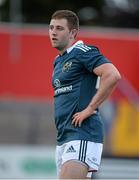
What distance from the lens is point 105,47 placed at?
15172mm

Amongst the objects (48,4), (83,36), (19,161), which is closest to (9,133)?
(83,36)

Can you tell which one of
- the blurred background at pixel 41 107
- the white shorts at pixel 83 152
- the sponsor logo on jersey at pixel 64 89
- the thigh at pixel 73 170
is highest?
the sponsor logo on jersey at pixel 64 89

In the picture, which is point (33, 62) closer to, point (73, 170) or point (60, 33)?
point (60, 33)

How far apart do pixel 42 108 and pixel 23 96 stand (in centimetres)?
39

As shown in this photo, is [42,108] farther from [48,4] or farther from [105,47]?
[48,4]

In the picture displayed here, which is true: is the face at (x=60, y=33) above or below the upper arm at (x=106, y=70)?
above

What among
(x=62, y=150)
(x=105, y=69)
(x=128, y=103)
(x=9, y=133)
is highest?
(x=105, y=69)

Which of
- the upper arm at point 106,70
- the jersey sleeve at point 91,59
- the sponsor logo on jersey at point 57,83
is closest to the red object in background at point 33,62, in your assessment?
the sponsor logo on jersey at point 57,83

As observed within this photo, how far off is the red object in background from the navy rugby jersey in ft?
27.1

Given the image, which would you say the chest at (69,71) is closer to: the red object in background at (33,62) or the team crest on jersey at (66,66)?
the team crest on jersey at (66,66)

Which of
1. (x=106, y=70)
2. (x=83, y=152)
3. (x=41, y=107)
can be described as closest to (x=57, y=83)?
(x=106, y=70)

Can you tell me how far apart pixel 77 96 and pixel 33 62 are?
8553 millimetres

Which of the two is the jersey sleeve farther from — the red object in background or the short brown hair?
the red object in background

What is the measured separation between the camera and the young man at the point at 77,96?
259 inches
